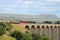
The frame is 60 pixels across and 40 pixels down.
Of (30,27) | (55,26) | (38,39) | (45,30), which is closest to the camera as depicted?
(38,39)

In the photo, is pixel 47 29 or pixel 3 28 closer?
pixel 3 28

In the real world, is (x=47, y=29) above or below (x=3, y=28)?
below

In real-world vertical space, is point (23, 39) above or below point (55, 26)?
above

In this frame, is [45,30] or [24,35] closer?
[24,35]

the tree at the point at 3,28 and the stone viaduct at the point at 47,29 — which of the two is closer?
the tree at the point at 3,28

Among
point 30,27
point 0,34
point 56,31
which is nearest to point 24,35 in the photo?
point 0,34

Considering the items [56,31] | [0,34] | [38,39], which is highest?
[0,34]

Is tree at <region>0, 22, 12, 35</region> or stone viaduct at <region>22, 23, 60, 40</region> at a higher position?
tree at <region>0, 22, 12, 35</region>

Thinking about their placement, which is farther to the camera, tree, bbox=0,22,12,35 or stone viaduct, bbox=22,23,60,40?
stone viaduct, bbox=22,23,60,40

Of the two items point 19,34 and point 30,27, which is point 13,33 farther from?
point 30,27

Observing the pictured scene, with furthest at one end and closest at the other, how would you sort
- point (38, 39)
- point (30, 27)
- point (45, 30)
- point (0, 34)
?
point (45, 30) < point (30, 27) < point (38, 39) < point (0, 34)

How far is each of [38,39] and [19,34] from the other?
22.7 feet

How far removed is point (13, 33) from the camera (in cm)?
4628

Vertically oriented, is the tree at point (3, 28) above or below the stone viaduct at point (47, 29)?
above
